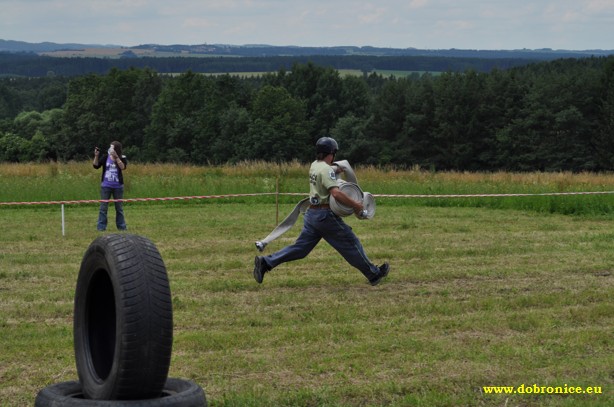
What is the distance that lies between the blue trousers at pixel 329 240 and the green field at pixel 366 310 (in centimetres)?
30

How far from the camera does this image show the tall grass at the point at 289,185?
22.1 metres

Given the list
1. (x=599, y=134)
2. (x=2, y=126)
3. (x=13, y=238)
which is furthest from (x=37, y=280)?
(x=2, y=126)

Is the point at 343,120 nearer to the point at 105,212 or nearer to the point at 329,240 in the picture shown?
the point at 105,212

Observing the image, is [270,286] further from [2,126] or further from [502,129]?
[2,126]

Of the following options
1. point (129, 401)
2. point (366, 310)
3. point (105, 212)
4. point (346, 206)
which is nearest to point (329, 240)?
point (346, 206)

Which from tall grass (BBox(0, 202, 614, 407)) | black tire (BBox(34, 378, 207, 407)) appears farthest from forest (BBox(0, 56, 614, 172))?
black tire (BBox(34, 378, 207, 407))

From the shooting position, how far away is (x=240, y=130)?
93438 millimetres

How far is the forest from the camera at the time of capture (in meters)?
85.8

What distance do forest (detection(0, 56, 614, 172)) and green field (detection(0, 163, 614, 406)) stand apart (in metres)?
66.1

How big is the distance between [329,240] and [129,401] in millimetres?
5781

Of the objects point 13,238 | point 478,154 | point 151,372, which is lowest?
point 478,154

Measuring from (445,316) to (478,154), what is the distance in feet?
279

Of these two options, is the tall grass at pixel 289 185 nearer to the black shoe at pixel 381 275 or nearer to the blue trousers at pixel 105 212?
the blue trousers at pixel 105 212

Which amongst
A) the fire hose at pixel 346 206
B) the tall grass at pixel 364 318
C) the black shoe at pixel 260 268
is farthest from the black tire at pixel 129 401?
the black shoe at pixel 260 268
